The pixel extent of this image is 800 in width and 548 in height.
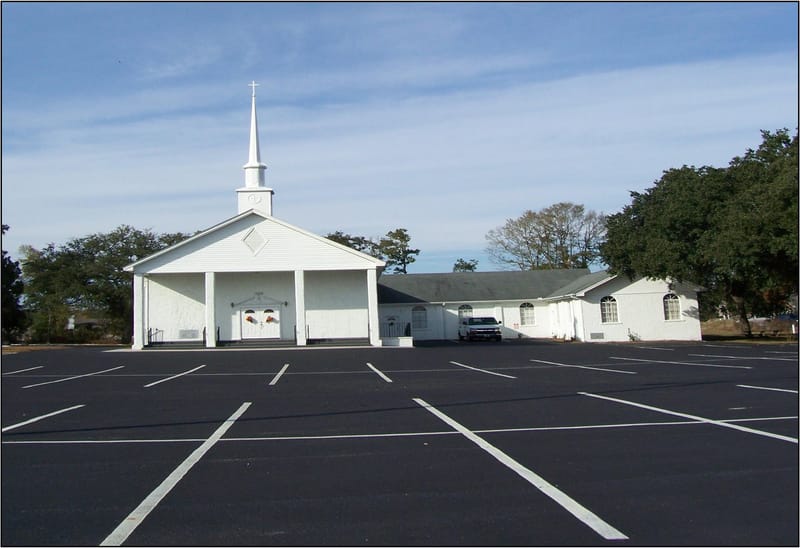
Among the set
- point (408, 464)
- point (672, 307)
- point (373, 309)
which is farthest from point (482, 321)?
point (408, 464)

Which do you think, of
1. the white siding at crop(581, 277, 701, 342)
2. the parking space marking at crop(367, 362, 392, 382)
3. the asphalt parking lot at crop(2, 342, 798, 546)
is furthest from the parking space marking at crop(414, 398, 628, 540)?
the white siding at crop(581, 277, 701, 342)

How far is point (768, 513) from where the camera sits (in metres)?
5.59

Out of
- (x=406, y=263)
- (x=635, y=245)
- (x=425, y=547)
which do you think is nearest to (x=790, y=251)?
(x=635, y=245)

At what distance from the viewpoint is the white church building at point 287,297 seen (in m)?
35.3

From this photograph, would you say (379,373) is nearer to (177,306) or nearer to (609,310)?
(177,306)

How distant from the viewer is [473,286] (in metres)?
49.1

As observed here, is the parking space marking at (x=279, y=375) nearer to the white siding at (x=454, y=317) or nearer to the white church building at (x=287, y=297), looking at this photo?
the white church building at (x=287, y=297)

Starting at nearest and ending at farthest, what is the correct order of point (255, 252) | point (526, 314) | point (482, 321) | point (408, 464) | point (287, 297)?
point (408, 464), point (255, 252), point (287, 297), point (482, 321), point (526, 314)

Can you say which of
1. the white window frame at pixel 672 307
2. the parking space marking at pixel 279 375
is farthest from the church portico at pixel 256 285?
the white window frame at pixel 672 307

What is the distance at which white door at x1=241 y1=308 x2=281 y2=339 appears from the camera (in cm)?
3784

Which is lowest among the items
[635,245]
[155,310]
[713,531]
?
[713,531]

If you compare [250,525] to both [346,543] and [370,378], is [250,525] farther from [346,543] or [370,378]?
[370,378]

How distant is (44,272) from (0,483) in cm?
5634

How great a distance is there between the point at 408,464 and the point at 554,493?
184cm
